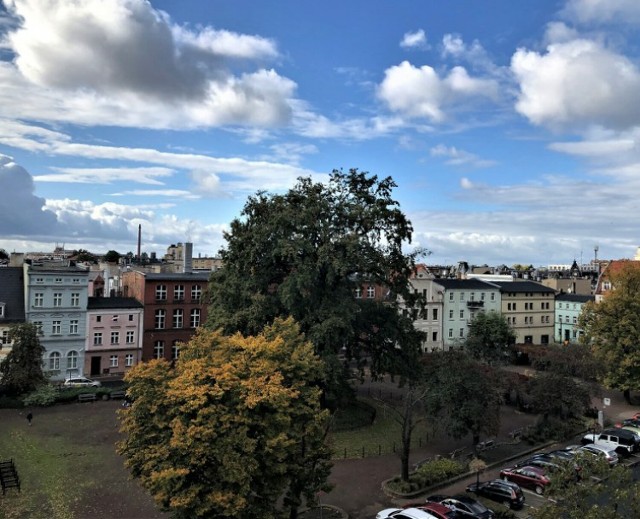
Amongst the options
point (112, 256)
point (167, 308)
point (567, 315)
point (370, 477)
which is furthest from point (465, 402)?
point (112, 256)

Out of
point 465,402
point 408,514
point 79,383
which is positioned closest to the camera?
point 408,514

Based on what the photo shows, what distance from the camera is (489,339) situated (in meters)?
63.4

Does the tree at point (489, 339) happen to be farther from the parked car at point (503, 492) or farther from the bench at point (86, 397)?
the bench at point (86, 397)

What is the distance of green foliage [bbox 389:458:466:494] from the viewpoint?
92.9 ft

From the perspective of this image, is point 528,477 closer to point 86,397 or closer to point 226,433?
point 226,433

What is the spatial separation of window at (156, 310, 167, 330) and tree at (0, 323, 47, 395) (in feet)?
54.1

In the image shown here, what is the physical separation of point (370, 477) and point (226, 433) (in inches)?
600

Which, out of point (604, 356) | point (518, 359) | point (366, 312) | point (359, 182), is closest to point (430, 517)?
point (366, 312)

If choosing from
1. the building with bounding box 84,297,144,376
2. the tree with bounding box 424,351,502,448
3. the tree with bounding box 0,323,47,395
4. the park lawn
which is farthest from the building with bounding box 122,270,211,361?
the tree with bounding box 424,351,502,448

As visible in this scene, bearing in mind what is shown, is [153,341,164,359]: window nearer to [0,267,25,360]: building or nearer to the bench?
the bench

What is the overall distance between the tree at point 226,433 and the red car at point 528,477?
14.2 meters

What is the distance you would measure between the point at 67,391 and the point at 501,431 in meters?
37.5

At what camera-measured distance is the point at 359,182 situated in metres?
40.4

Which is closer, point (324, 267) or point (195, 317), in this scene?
point (324, 267)
